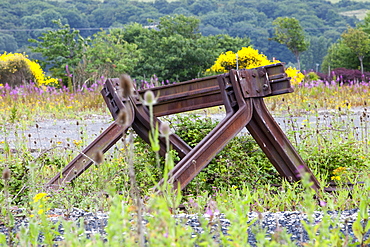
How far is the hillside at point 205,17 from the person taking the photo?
88.8 meters

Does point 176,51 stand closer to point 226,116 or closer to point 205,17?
point 226,116

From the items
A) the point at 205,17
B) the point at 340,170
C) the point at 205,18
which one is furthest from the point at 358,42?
the point at 205,17

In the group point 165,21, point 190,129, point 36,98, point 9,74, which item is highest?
point 165,21

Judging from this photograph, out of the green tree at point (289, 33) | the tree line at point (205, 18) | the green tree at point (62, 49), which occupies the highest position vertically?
the tree line at point (205, 18)

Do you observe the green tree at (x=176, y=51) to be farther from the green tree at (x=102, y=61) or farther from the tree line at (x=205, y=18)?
the tree line at (x=205, y=18)

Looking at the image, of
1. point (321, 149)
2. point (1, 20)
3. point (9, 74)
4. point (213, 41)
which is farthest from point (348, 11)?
point (321, 149)

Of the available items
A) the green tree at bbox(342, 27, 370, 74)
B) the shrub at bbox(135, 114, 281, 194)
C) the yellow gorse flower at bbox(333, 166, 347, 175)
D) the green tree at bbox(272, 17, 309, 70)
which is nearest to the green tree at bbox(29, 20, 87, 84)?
the green tree at bbox(272, 17, 309, 70)

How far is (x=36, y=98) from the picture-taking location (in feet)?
43.8

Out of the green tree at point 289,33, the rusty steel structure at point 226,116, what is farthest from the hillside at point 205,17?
the rusty steel structure at point 226,116

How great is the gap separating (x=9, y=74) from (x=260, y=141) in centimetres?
1848

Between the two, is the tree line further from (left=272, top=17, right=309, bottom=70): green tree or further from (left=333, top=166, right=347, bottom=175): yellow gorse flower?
(left=333, top=166, right=347, bottom=175): yellow gorse flower

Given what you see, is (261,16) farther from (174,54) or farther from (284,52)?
(174,54)

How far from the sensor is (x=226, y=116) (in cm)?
408

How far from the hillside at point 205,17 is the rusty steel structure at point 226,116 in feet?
249
